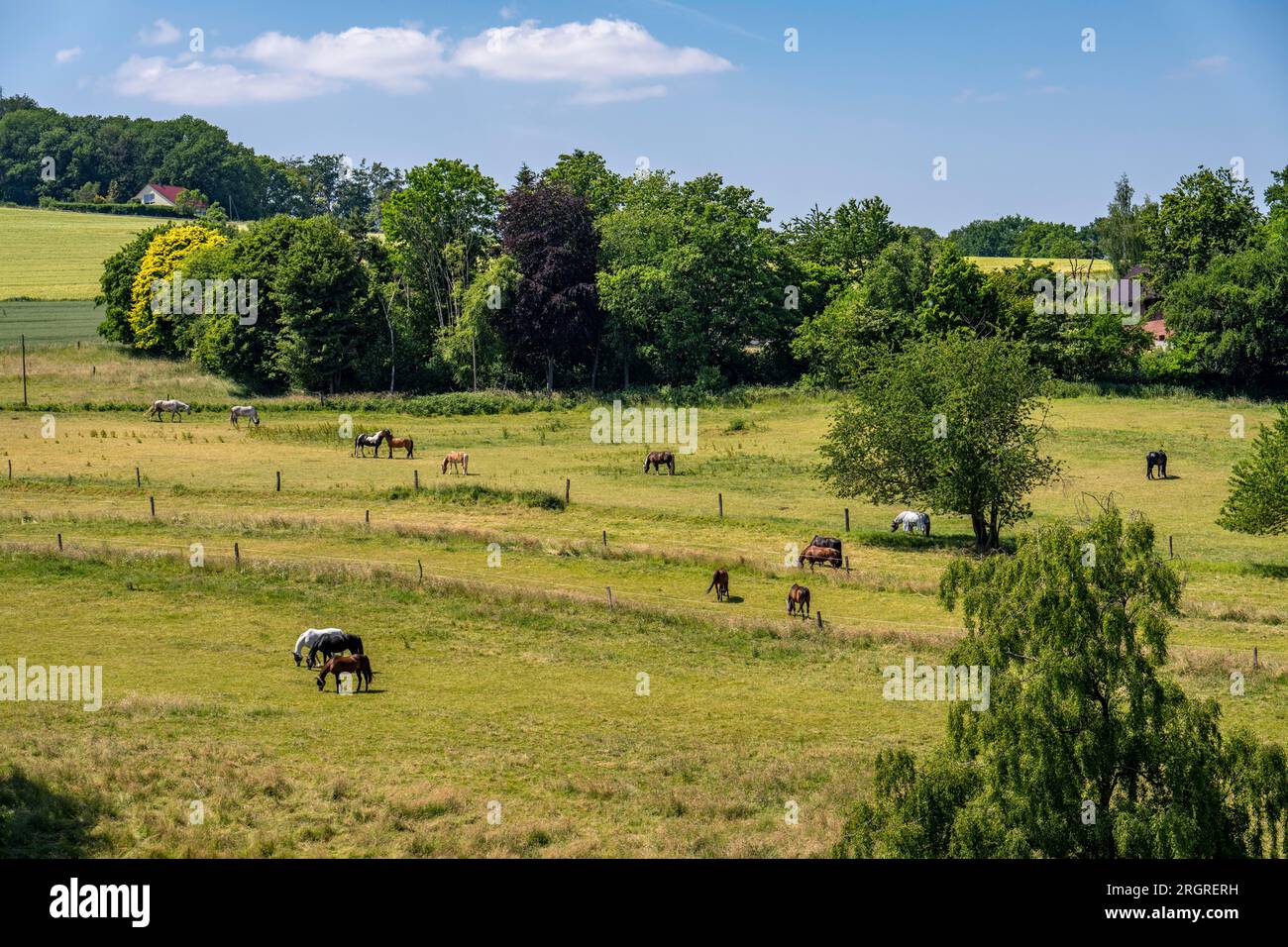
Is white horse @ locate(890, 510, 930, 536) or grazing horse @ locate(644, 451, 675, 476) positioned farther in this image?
grazing horse @ locate(644, 451, 675, 476)

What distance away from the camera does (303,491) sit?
54188 mm

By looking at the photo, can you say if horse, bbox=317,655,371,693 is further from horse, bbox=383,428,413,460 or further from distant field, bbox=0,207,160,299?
distant field, bbox=0,207,160,299

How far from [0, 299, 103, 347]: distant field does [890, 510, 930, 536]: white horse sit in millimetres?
71058

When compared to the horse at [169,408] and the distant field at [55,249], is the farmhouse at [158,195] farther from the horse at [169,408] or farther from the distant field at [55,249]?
the horse at [169,408]

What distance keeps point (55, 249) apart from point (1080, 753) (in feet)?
477

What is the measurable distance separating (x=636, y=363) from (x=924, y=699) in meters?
65.4

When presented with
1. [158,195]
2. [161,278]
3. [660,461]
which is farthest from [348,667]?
[158,195]

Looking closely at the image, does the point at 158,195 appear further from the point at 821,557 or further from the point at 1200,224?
the point at 821,557

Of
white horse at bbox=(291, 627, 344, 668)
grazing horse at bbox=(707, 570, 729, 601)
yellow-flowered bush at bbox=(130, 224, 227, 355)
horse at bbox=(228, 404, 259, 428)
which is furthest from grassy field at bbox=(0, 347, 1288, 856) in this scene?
yellow-flowered bush at bbox=(130, 224, 227, 355)

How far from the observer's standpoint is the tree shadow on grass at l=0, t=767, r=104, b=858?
20.8 metres

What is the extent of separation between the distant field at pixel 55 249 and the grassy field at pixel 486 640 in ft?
210

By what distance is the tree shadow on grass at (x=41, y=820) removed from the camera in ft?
68.3

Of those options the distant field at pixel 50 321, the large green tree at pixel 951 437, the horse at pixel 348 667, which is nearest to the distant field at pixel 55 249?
the distant field at pixel 50 321
